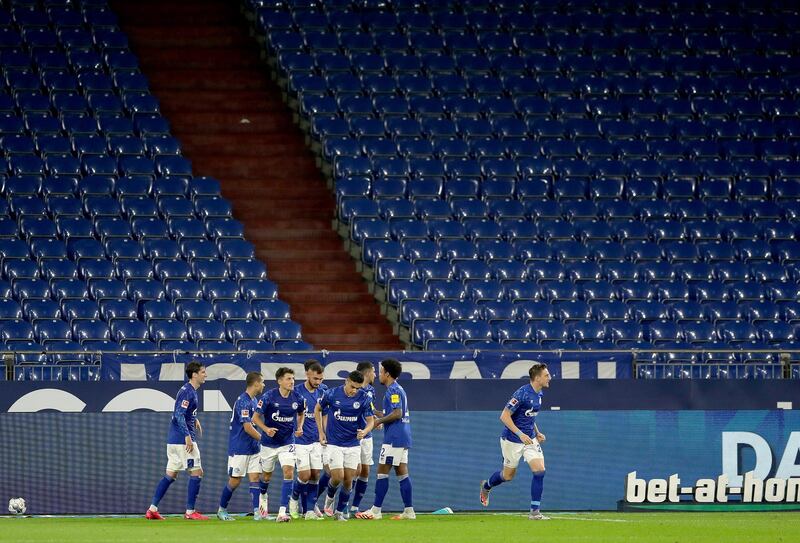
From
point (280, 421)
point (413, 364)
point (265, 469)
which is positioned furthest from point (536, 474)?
point (413, 364)

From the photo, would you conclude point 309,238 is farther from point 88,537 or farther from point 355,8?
point 88,537

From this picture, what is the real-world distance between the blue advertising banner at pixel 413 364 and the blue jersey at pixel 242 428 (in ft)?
8.74

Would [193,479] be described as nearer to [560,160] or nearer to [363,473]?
[363,473]

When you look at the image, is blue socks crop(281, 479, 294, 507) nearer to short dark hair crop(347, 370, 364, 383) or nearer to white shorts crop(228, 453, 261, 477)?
white shorts crop(228, 453, 261, 477)

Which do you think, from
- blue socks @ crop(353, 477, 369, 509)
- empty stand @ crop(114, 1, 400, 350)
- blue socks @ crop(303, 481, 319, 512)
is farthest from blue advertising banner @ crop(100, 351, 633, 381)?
empty stand @ crop(114, 1, 400, 350)

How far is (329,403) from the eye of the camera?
58.7 feet

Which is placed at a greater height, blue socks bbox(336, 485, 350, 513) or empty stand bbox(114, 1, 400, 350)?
empty stand bbox(114, 1, 400, 350)

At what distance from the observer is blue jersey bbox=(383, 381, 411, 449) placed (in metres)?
17.8

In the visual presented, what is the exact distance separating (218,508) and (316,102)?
1195 cm

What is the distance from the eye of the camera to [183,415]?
712 inches

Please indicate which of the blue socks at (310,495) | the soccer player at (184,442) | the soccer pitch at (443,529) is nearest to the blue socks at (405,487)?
the soccer pitch at (443,529)

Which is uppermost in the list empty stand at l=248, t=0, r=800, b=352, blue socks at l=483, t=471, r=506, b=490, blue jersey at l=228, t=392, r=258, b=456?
empty stand at l=248, t=0, r=800, b=352

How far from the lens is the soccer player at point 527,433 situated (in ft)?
57.7

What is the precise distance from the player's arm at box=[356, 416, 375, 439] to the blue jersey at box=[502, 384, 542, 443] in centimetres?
171
